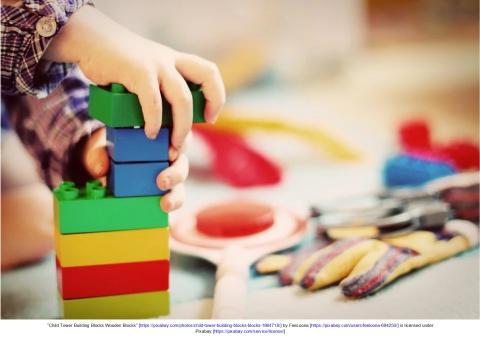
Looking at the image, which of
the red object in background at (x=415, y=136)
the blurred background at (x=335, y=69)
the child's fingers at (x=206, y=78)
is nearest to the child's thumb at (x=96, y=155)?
the child's fingers at (x=206, y=78)

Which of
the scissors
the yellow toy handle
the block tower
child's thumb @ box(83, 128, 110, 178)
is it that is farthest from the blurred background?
the block tower

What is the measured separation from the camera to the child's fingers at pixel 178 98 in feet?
1.91

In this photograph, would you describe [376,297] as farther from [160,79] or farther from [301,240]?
[160,79]

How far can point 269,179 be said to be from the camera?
3.30 feet

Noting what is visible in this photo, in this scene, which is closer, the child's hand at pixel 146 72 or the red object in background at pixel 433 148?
the child's hand at pixel 146 72

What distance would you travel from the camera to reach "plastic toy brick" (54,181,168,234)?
0.60 metres

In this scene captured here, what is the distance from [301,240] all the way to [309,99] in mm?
530

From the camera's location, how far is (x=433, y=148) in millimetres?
1038

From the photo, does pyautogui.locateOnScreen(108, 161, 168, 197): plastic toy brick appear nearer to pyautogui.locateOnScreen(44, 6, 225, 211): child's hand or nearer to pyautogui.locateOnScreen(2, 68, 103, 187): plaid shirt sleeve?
pyautogui.locateOnScreen(44, 6, 225, 211): child's hand

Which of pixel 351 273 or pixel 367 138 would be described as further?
pixel 367 138

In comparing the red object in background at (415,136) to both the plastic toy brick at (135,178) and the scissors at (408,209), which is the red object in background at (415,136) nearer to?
the scissors at (408,209)

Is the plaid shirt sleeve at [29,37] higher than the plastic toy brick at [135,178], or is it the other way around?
the plaid shirt sleeve at [29,37]

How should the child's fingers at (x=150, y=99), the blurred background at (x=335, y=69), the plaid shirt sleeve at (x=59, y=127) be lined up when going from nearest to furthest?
the child's fingers at (x=150, y=99)
the plaid shirt sleeve at (x=59, y=127)
the blurred background at (x=335, y=69)

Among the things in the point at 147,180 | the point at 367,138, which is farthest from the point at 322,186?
the point at 147,180
